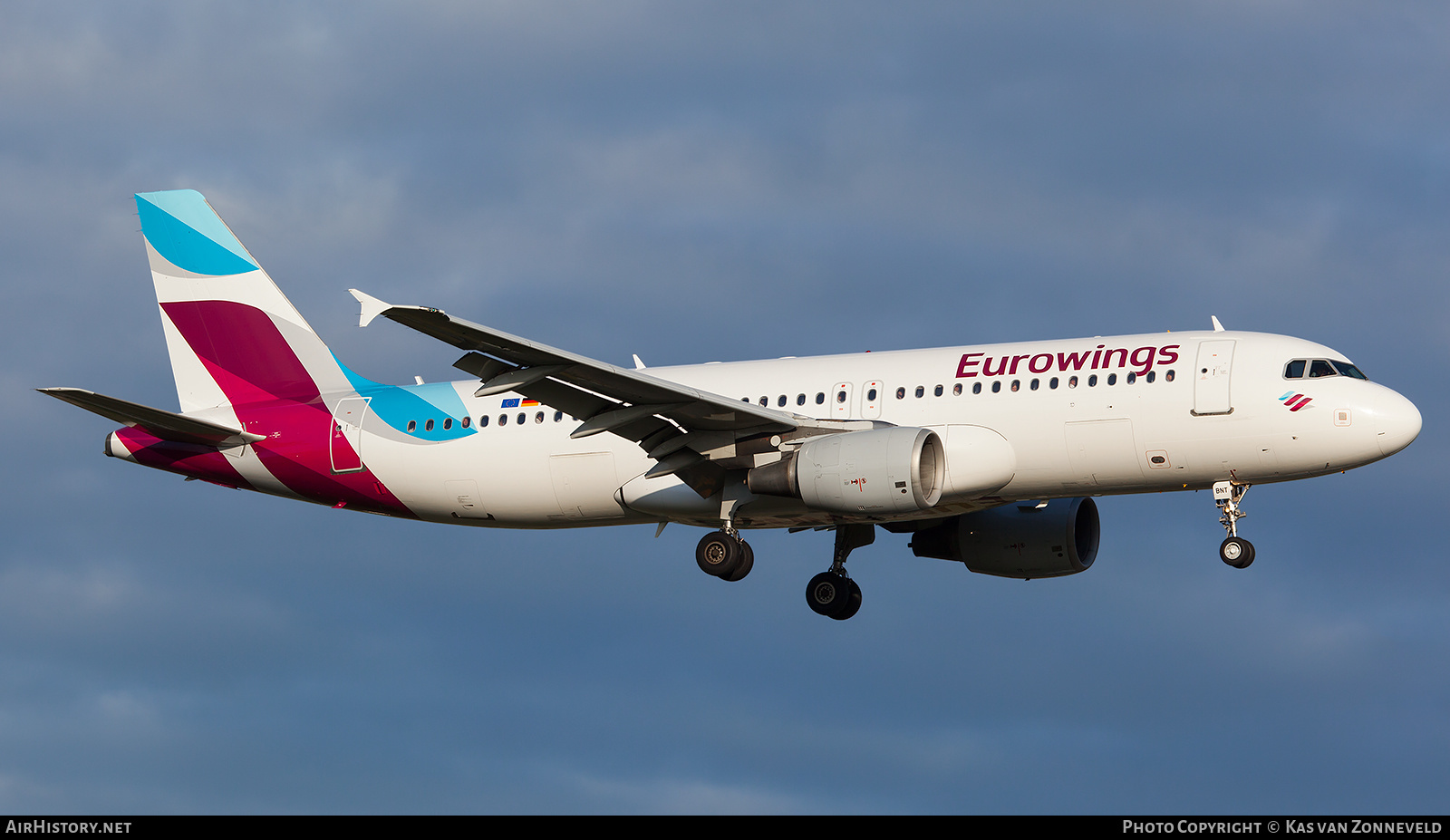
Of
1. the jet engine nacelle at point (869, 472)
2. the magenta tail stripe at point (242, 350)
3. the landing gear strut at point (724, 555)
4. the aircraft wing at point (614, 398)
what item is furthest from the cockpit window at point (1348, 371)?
the magenta tail stripe at point (242, 350)

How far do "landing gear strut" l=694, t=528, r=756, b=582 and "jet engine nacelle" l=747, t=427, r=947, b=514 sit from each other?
2.15 m

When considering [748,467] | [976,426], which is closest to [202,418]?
[748,467]

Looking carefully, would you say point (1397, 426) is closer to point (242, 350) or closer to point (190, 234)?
point (242, 350)

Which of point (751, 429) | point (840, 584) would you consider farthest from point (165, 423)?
point (840, 584)

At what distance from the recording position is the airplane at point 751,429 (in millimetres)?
35531

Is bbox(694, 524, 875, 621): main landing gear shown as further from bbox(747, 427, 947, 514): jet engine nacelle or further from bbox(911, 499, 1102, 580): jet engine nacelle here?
bbox(747, 427, 947, 514): jet engine nacelle

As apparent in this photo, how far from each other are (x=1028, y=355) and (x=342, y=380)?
1668 centimetres

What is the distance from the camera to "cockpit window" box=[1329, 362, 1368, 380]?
3600 cm

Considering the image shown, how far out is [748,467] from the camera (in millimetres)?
38344

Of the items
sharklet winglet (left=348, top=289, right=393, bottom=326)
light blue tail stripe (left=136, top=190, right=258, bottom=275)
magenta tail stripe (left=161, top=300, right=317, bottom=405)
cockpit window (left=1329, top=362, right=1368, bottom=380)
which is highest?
light blue tail stripe (left=136, top=190, right=258, bottom=275)

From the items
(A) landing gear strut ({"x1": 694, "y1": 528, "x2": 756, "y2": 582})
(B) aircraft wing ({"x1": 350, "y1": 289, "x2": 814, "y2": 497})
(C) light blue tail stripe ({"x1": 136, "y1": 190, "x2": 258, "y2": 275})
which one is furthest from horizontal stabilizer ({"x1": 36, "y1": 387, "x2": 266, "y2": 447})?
(A) landing gear strut ({"x1": 694, "y1": 528, "x2": 756, "y2": 582})

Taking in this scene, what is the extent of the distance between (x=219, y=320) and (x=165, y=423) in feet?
14.6

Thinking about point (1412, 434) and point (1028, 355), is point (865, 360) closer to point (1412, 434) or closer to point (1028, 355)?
point (1028, 355)

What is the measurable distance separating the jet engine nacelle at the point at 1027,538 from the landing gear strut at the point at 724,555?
7.10m
